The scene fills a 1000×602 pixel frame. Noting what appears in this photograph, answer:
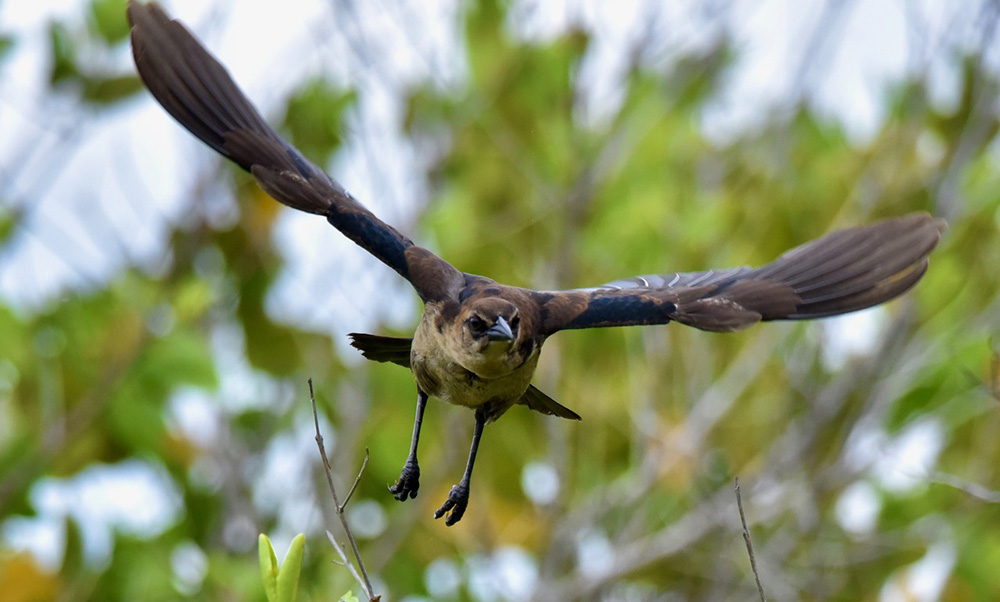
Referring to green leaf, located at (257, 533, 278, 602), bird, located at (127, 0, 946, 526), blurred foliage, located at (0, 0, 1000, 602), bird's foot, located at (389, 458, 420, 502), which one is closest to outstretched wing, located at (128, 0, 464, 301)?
bird, located at (127, 0, 946, 526)

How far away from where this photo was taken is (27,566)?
21.9 ft

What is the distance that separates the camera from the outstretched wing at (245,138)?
13.1 ft

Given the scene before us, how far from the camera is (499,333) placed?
359 cm

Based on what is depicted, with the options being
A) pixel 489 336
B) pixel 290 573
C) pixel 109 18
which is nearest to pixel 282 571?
pixel 290 573

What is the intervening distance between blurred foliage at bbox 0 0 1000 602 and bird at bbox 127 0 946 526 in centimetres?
233

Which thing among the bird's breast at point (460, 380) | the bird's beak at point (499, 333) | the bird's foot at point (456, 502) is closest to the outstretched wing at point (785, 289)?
the bird's breast at point (460, 380)

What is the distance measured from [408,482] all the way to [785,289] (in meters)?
1.39

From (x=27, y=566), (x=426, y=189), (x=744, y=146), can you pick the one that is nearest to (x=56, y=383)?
(x=27, y=566)

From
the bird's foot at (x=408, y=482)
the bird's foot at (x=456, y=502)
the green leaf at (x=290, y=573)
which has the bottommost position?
the green leaf at (x=290, y=573)

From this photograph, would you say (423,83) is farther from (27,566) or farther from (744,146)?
(27,566)

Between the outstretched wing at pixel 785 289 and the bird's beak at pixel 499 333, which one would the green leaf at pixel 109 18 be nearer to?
the outstretched wing at pixel 785 289

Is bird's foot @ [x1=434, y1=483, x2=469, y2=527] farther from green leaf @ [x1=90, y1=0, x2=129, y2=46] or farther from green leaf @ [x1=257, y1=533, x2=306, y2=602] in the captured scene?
green leaf @ [x1=90, y1=0, x2=129, y2=46]

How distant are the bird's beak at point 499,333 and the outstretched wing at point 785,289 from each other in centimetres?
32

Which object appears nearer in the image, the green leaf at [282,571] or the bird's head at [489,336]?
the green leaf at [282,571]
